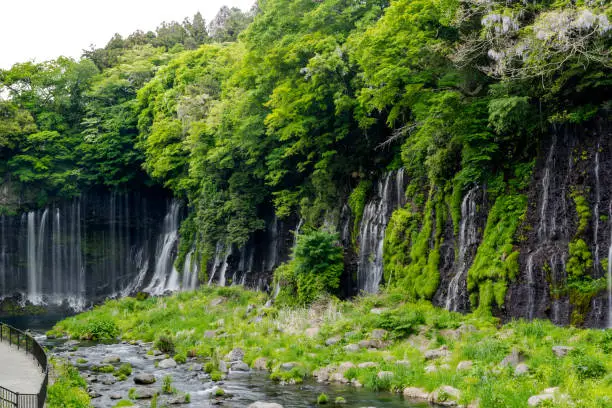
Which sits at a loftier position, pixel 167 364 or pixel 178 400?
pixel 178 400

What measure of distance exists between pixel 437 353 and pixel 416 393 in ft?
8.07

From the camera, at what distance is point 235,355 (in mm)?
25594

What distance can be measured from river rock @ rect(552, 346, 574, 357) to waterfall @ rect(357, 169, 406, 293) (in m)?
12.5

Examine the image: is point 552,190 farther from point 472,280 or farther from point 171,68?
point 171,68

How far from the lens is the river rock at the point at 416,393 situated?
59.0 ft

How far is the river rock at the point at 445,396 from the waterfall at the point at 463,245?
7.00 metres

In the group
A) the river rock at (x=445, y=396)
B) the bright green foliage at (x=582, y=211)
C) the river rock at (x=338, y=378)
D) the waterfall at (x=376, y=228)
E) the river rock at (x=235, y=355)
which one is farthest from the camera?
the waterfall at (x=376, y=228)

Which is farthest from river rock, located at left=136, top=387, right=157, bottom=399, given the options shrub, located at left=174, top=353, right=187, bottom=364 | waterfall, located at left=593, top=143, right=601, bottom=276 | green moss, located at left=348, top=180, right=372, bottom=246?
green moss, located at left=348, top=180, right=372, bottom=246

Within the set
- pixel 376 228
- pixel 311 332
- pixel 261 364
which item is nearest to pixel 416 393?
pixel 261 364

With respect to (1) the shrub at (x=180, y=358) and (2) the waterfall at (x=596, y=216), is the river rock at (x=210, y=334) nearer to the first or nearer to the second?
(1) the shrub at (x=180, y=358)

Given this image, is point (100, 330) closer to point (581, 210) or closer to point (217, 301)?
point (217, 301)

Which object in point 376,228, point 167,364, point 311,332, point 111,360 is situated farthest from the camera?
point 376,228

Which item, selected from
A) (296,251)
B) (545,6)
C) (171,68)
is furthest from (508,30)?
(171,68)

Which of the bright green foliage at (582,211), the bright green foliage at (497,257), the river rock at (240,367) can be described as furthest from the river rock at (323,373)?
the bright green foliage at (582,211)
